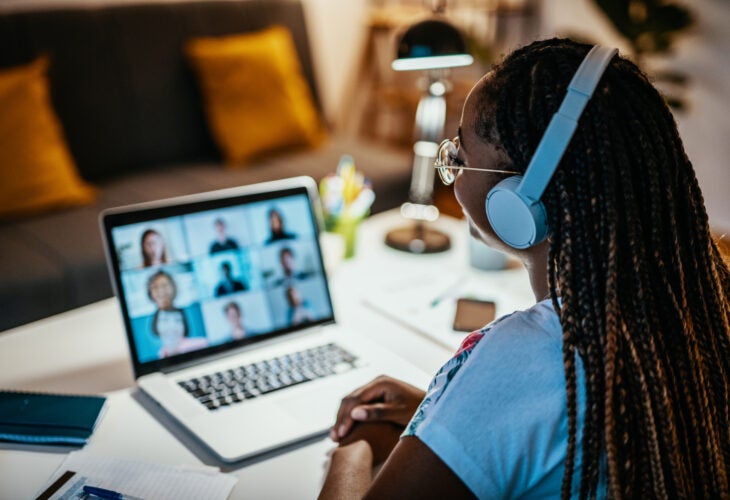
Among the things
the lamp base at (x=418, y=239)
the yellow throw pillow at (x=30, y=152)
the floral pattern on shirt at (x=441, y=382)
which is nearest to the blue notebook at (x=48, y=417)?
the floral pattern on shirt at (x=441, y=382)

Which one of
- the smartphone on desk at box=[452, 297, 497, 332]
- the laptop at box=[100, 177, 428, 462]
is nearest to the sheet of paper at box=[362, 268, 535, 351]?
the smartphone on desk at box=[452, 297, 497, 332]

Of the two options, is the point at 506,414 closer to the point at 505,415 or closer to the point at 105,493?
the point at 505,415

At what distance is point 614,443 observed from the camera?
66cm

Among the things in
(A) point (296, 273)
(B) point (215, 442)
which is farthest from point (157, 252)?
(B) point (215, 442)

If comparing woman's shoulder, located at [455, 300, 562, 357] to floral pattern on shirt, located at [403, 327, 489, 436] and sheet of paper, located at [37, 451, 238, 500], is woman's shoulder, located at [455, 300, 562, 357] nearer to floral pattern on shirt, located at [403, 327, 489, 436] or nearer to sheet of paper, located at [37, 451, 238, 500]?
floral pattern on shirt, located at [403, 327, 489, 436]

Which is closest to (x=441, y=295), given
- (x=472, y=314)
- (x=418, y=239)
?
(x=472, y=314)

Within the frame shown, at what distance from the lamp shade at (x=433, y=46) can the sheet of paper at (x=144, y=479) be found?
1078 millimetres

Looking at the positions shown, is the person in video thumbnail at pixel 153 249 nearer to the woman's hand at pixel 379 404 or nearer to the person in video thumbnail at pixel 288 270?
the person in video thumbnail at pixel 288 270

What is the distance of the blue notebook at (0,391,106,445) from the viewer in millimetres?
927

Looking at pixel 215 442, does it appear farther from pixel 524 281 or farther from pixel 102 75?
pixel 102 75

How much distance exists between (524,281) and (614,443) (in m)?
0.85

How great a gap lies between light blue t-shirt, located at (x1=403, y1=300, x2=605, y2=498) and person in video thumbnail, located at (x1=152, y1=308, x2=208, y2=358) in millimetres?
511

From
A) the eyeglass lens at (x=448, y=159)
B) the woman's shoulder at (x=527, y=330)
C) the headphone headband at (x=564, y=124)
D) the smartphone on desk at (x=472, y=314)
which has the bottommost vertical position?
the smartphone on desk at (x=472, y=314)

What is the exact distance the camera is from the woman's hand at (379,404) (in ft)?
3.11
